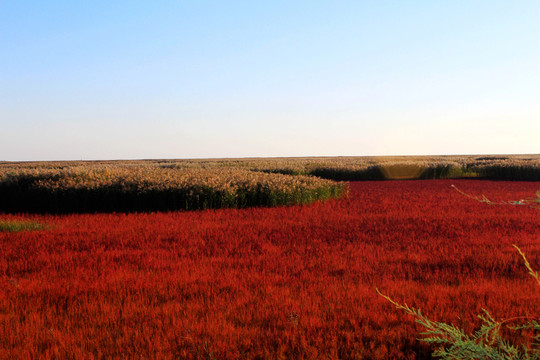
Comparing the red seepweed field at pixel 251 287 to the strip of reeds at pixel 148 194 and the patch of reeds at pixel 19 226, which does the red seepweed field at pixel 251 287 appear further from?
the strip of reeds at pixel 148 194

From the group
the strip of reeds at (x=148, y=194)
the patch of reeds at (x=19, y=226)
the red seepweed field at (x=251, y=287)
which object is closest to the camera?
the red seepweed field at (x=251, y=287)

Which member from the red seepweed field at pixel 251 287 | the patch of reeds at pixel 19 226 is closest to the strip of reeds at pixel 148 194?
the patch of reeds at pixel 19 226

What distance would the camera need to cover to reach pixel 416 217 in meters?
12.9

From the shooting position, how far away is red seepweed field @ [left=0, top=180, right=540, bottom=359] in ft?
13.5

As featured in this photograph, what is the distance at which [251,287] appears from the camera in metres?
5.86

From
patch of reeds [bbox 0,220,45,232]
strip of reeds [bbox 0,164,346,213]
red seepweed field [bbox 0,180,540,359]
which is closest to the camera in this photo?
red seepweed field [bbox 0,180,540,359]

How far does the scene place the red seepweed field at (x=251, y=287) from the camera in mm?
4105

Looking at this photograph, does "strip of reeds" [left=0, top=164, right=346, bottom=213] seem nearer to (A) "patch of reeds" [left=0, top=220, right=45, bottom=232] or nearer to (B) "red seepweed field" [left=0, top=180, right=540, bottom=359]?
(A) "patch of reeds" [left=0, top=220, right=45, bottom=232]

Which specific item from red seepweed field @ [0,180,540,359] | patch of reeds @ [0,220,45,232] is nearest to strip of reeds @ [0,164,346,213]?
patch of reeds @ [0,220,45,232]

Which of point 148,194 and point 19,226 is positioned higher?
point 148,194

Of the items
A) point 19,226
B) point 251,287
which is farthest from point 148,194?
point 251,287

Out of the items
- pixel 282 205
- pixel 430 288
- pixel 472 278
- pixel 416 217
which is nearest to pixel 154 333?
pixel 430 288

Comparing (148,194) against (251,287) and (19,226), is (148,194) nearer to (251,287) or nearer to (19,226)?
(19,226)

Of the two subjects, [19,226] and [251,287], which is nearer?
[251,287]
